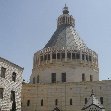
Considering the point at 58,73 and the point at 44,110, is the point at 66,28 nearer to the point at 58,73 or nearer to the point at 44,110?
the point at 58,73

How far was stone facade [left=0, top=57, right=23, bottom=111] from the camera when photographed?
33.3m

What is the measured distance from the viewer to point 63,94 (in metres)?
40.0

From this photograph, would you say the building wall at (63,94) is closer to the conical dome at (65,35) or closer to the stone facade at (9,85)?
the stone facade at (9,85)

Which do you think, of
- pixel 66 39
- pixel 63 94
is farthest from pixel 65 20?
pixel 63 94

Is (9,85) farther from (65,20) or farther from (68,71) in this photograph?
(65,20)

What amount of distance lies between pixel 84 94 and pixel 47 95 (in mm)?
4990

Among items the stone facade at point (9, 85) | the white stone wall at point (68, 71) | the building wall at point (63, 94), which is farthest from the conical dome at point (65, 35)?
the stone facade at point (9, 85)

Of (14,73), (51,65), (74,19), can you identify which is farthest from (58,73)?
(74,19)

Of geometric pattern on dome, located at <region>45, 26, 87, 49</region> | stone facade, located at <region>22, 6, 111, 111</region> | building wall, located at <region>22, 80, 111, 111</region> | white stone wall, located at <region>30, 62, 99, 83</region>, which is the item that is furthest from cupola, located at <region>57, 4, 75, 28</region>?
building wall, located at <region>22, 80, 111, 111</region>

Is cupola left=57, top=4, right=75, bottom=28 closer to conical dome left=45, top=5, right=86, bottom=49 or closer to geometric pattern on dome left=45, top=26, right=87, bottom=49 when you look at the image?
conical dome left=45, top=5, right=86, bottom=49

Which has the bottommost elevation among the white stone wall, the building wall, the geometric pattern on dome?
the building wall

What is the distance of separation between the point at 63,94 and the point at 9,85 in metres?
8.41

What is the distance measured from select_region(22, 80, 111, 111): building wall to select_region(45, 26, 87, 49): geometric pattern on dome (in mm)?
7206

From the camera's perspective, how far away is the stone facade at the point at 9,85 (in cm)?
3328
